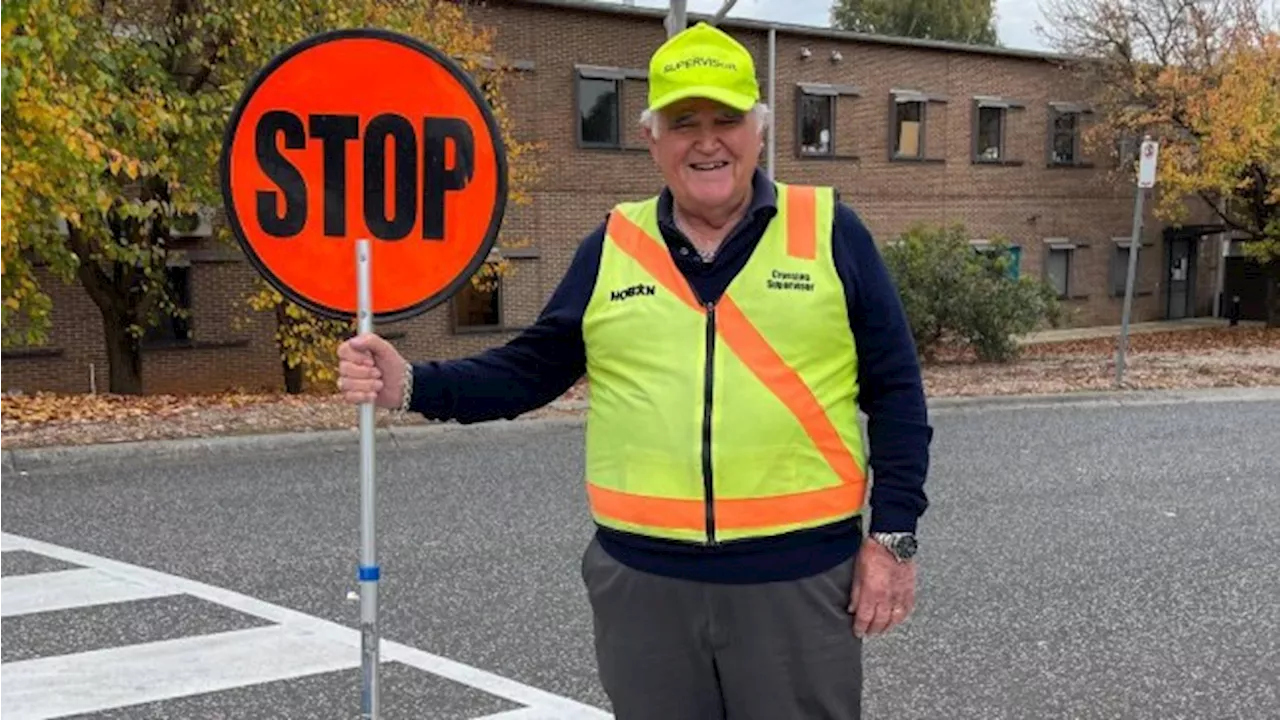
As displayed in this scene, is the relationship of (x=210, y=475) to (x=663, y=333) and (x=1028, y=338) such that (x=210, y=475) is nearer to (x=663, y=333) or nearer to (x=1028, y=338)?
(x=663, y=333)

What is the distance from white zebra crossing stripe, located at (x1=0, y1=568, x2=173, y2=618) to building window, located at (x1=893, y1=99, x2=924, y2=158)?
26.0m

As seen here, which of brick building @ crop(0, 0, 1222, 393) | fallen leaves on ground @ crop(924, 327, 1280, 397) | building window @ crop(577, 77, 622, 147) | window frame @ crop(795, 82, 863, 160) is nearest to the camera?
fallen leaves on ground @ crop(924, 327, 1280, 397)

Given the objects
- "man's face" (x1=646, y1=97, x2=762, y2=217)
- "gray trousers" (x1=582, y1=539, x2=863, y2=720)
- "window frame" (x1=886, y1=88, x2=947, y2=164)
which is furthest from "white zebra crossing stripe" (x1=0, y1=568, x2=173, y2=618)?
"window frame" (x1=886, y1=88, x2=947, y2=164)

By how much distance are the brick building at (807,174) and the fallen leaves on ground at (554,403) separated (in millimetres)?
5464

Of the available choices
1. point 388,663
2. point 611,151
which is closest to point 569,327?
point 388,663

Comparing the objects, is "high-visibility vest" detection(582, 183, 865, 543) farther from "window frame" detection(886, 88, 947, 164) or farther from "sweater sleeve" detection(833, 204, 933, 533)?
"window frame" detection(886, 88, 947, 164)

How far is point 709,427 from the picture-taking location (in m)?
2.39

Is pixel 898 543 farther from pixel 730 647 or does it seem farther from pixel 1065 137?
pixel 1065 137

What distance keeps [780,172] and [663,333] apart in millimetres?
25700

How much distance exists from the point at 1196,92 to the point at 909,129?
6672 mm

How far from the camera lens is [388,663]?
4785 millimetres

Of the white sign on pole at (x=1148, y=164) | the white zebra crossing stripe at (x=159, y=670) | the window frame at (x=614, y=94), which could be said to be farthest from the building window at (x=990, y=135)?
the white zebra crossing stripe at (x=159, y=670)

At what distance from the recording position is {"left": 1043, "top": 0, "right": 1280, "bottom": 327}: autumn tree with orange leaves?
25.8 meters

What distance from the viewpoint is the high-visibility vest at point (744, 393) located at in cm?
239
